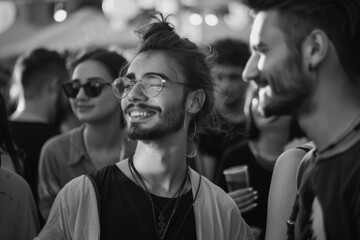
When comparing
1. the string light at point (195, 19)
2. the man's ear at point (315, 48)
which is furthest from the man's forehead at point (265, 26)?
the string light at point (195, 19)

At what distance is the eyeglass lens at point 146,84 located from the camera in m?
3.29

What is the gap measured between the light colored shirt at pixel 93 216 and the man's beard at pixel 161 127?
301 mm

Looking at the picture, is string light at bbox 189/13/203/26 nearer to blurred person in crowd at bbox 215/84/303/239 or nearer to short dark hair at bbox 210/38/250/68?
short dark hair at bbox 210/38/250/68

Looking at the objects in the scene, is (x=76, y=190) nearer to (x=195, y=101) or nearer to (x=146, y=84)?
(x=146, y=84)

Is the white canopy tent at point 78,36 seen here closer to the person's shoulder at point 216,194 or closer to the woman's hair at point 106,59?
the woman's hair at point 106,59

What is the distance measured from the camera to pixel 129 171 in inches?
128

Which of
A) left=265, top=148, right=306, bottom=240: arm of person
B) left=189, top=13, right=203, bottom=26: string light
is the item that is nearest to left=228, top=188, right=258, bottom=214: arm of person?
left=265, top=148, right=306, bottom=240: arm of person

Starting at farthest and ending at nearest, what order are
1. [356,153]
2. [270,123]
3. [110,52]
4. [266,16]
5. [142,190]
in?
[110,52]
[270,123]
[142,190]
[266,16]
[356,153]

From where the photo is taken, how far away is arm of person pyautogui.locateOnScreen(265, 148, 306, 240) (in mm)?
2984

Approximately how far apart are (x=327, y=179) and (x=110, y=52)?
306 cm

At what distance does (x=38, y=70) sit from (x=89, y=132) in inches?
47.7

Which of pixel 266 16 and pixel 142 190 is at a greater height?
pixel 266 16

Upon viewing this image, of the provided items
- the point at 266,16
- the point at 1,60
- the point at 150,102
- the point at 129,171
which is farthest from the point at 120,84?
the point at 1,60

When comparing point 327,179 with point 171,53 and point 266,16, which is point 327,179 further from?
point 171,53
